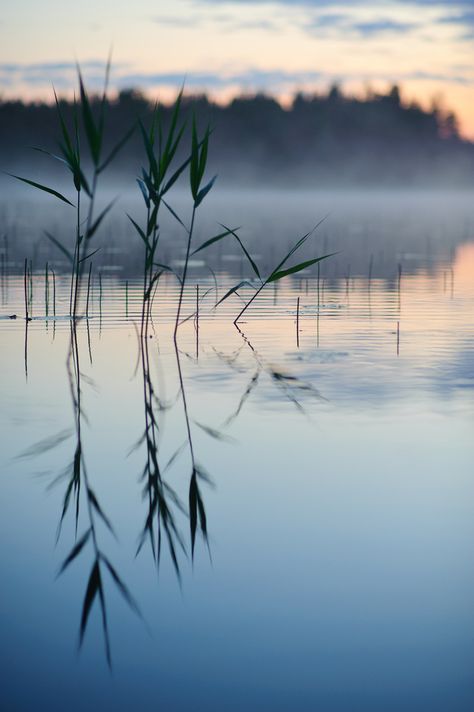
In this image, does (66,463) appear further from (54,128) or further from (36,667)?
(54,128)

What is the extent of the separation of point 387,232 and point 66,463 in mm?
24223

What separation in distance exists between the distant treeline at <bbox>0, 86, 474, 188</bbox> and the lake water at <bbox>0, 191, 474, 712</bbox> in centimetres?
9048

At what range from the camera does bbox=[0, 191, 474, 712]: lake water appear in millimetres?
2828

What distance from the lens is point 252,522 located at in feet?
12.9

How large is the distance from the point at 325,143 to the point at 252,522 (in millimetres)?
109968

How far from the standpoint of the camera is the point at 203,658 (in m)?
2.89

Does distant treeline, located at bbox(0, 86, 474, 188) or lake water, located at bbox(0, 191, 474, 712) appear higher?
distant treeline, located at bbox(0, 86, 474, 188)

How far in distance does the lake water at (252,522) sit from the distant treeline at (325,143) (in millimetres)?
90477

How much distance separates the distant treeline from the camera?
10394cm

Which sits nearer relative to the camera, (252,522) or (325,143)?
(252,522)

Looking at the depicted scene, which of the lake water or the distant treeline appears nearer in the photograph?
the lake water

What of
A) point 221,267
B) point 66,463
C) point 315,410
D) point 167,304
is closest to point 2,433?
point 66,463

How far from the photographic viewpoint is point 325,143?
111438 millimetres

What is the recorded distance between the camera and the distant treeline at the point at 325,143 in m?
104
